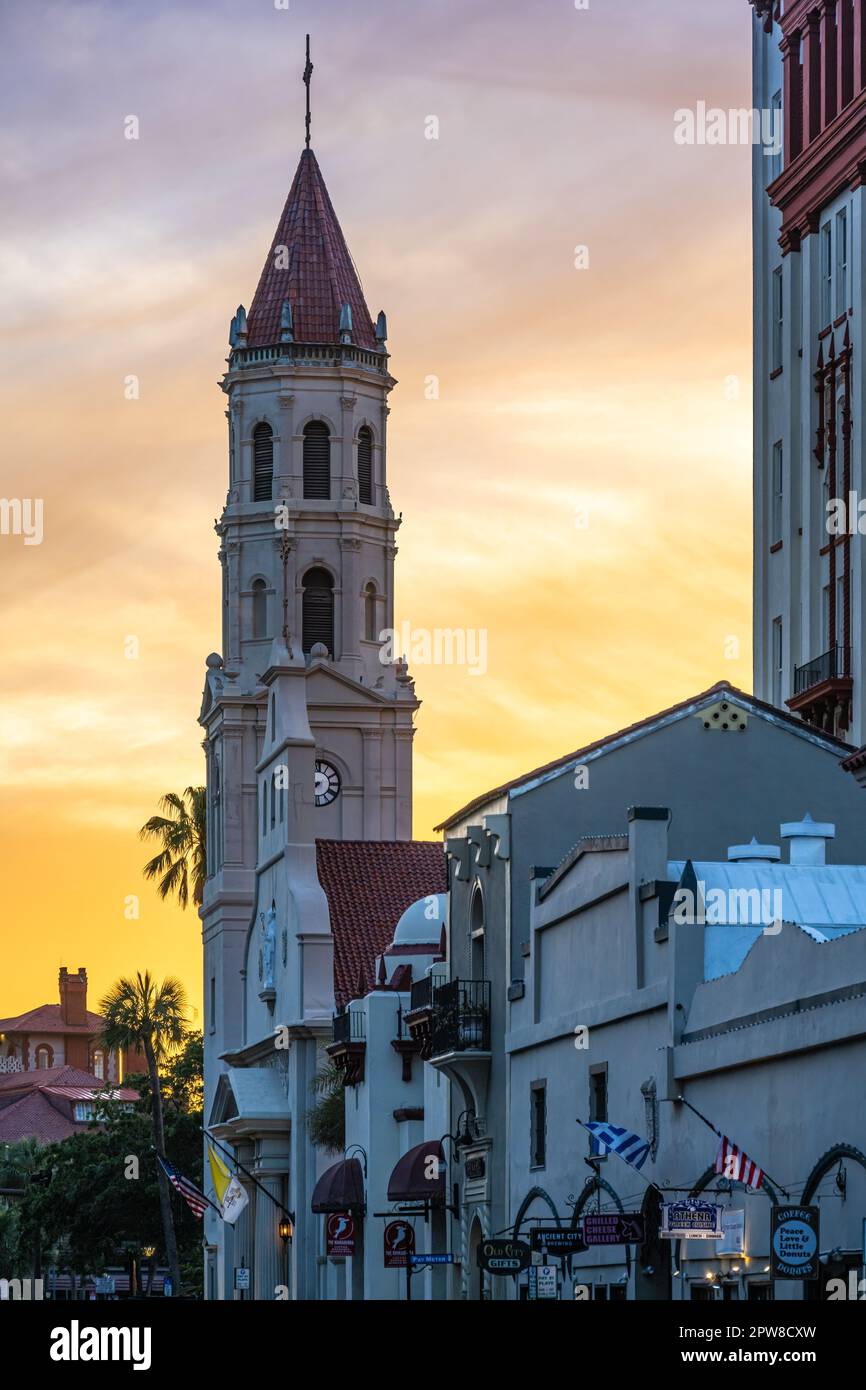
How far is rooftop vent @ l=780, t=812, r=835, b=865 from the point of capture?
42.5 metres

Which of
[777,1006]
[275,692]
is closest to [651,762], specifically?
[777,1006]

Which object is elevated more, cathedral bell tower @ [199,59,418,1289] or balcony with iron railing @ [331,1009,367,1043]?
cathedral bell tower @ [199,59,418,1289]

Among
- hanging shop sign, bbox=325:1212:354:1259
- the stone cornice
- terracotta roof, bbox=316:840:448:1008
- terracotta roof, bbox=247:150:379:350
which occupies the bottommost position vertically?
hanging shop sign, bbox=325:1212:354:1259

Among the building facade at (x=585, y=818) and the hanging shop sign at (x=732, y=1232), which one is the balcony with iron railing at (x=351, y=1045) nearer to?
the building facade at (x=585, y=818)

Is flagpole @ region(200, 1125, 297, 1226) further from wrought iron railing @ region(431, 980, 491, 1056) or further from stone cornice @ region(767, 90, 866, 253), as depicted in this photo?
stone cornice @ region(767, 90, 866, 253)

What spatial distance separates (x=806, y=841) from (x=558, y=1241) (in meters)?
7.49

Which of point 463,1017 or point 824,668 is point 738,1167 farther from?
point 824,668

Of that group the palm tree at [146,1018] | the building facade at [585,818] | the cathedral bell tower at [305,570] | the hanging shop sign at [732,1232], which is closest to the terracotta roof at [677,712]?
the building facade at [585,818]

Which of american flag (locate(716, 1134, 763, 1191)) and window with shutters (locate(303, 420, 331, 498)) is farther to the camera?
window with shutters (locate(303, 420, 331, 498))

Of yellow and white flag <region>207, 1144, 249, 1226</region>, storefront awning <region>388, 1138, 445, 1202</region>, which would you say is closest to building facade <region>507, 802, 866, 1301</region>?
storefront awning <region>388, 1138, 445, 1202</region>

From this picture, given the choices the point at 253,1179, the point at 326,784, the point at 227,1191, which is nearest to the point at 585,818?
the point at 253,1179

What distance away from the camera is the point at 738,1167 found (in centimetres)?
3319

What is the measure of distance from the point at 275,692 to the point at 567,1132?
3396 cm

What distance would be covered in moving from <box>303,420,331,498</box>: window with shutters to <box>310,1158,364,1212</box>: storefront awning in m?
38.2
